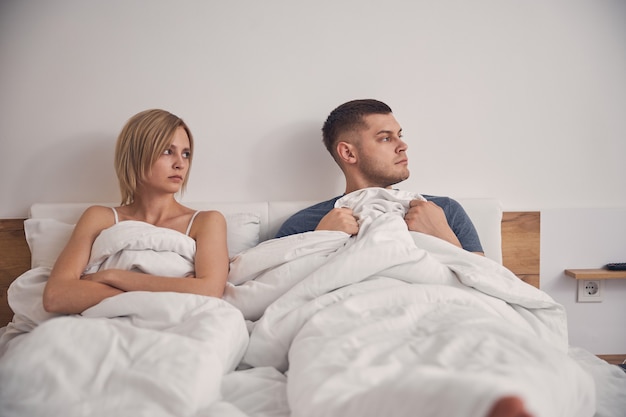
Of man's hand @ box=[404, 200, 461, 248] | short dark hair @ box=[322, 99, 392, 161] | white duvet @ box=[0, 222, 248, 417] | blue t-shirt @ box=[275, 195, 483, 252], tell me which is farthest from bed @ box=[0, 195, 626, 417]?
short dark hair @ box=[322, 99, 392, 161]

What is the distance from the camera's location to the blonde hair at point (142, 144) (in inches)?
51.9

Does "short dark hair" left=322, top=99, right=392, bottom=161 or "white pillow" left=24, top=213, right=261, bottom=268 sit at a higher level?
"short dark hair" left=322, top=99, right=392, bottom=161

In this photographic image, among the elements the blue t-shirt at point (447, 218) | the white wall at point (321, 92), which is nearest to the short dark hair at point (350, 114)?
the white wall at point (321, 92)

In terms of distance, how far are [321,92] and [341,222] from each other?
0.68m

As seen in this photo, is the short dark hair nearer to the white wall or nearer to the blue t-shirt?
the white wall

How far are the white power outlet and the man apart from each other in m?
0.65

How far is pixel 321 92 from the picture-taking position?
66.1 inches

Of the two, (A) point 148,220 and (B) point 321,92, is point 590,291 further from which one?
(A) point 148,220

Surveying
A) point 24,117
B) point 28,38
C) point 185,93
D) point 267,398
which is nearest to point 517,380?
point 267,398

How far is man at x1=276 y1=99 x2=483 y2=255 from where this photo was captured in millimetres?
1452

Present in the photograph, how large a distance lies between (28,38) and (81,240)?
964 millimetres

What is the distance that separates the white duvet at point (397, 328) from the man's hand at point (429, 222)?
0.19 ft

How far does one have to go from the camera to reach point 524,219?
1642 mm

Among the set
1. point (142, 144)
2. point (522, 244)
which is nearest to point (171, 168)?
point (142, 144)
